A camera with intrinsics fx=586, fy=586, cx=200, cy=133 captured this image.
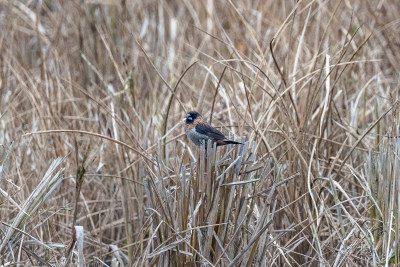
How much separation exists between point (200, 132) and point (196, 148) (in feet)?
1.11

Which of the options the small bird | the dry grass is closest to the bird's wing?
the small bird

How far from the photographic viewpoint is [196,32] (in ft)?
16.0

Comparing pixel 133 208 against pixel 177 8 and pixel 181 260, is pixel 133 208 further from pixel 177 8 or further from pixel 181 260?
pixel 177 8

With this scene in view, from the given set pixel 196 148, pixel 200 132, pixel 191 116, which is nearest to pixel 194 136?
pixel 200 132

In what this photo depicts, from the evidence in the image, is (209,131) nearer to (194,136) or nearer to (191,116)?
(194,136)

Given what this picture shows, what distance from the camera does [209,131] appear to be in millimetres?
2447

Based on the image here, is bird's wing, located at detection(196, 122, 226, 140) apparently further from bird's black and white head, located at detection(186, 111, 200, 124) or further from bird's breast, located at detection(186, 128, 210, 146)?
bird's black and white head, located at detection(186, 111, 200, 124)

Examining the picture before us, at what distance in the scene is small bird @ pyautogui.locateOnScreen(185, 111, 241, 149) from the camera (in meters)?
2.41

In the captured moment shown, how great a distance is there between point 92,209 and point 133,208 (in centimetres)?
25

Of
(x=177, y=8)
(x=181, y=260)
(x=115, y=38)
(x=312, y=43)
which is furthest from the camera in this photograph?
(x=177, y=8)

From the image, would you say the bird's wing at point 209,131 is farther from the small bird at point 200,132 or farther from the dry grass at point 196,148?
the dry grass at point 196,148

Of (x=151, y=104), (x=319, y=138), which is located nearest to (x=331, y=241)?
(x=319, y=138)

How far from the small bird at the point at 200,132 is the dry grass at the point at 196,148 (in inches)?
4.4

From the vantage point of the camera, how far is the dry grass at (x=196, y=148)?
2.13m
